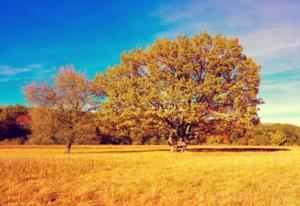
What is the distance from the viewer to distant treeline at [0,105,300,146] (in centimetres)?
4419

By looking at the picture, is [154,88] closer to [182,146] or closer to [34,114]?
[182,146]

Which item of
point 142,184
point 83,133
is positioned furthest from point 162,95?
point 142,184

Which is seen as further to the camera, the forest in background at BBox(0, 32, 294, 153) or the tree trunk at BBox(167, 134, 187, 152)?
the tree trunk at BBox(167, 134, 187, 152)

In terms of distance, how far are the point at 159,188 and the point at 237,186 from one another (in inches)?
170

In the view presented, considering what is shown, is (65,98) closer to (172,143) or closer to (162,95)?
(162,95)

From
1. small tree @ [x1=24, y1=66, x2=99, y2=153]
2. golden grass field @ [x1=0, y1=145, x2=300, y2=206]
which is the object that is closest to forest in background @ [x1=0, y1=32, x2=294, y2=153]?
small tree @ [x1=24, y1=66, x2=99, y2=153]

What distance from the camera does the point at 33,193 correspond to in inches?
606

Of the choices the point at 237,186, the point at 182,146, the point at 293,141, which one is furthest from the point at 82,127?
the point at 293,141

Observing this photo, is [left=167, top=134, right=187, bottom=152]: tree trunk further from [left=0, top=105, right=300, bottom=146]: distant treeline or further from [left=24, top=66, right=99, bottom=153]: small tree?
[left=24, top=66, right=99, bottom=153]: small tree

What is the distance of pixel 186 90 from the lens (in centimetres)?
4066

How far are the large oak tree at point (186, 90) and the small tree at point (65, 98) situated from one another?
2.90 metres

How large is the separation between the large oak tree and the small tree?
2.90m

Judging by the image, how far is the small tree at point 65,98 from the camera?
4384 centimetres

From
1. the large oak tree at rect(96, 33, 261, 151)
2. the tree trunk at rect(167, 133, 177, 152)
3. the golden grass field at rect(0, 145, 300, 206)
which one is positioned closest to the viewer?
the golden grass field at rect(0, 145, 300, 206)
